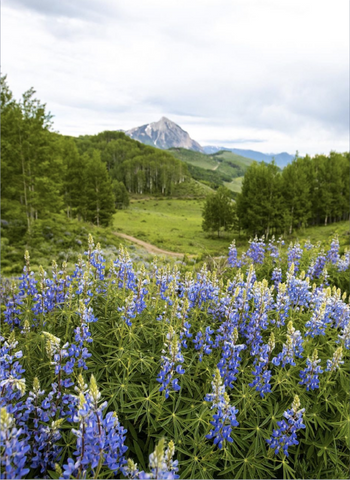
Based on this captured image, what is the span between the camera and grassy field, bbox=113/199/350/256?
36469mm

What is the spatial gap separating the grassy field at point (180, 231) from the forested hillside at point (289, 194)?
2728 millimetres

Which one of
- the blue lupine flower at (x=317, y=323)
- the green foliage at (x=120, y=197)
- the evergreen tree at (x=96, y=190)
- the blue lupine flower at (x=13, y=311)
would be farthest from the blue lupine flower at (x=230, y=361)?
the green foliage at (x=120, y=197)

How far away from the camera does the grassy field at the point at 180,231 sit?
3647cm

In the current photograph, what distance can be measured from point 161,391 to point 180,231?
4837 centimetres

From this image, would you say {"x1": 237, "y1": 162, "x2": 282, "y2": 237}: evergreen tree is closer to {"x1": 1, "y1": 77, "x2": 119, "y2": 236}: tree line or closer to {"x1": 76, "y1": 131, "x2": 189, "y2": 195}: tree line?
{"x1": 1, "y1": 77, "x2": 119, "y2": 236}: tree line

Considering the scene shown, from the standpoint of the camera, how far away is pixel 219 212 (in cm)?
4672

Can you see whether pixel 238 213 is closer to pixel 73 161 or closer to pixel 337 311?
pixel 73 161

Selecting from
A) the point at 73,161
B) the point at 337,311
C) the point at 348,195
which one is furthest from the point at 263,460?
the point at 348,195

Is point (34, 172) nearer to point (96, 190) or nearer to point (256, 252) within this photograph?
point (96, 190)

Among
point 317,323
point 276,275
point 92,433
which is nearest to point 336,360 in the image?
point 317,323

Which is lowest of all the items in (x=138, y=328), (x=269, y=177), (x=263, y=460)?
(x=263, y=460)

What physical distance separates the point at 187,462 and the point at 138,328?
1.56 m

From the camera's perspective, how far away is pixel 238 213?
4328 centimetres

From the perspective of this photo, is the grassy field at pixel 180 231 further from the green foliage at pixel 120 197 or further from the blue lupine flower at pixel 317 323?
the blue lupine flower at pixel 317 323
